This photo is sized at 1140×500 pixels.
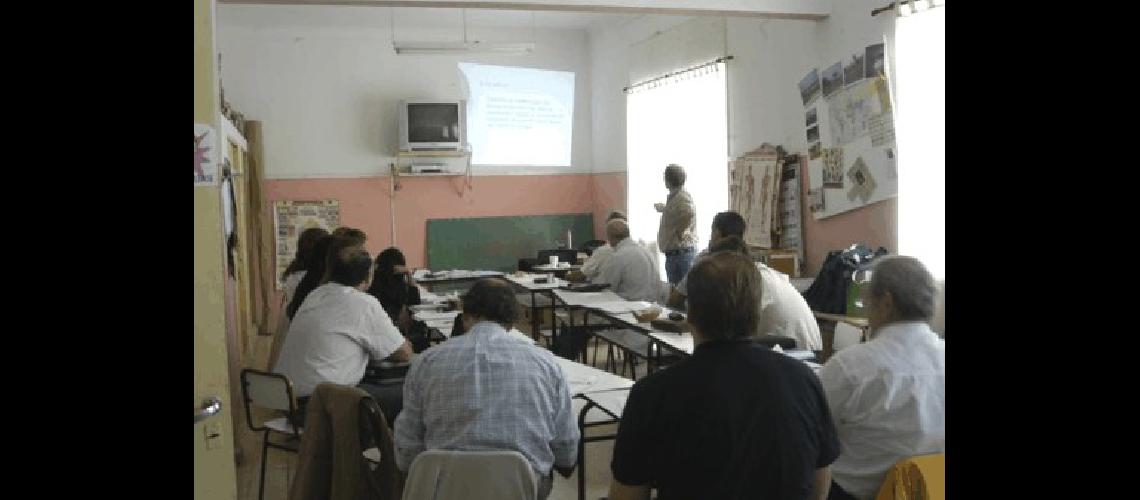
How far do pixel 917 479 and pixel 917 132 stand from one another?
11.5 feet

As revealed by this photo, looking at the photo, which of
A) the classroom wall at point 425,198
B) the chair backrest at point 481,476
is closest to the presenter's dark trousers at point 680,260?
the classroom wall at point 425,198

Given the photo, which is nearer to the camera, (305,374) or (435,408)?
(435,408)

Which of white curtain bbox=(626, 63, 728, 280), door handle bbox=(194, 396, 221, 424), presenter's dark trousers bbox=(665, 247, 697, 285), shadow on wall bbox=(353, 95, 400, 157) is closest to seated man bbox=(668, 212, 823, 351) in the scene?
door handle bbox=(194, 396, 221, 424)

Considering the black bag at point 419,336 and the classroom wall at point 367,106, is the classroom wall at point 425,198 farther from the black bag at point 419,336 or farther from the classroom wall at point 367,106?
the black bag at point 419,336

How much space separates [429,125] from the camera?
9.75 m

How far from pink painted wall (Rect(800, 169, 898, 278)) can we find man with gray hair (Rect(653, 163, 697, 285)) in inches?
35.8

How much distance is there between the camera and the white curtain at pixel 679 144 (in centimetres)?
778

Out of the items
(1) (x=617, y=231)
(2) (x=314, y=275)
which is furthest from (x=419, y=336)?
(1) (x=617, y=231)

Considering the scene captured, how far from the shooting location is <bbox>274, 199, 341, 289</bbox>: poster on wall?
31.9 feet

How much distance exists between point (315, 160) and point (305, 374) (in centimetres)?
637

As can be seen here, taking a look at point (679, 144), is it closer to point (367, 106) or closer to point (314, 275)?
A: point (367, 106)

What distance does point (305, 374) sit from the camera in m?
3.83
